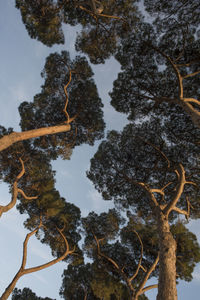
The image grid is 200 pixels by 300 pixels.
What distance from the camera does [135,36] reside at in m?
8.35

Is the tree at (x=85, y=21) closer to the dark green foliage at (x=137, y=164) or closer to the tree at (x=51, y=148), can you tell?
the tree at (x=51, y=148)

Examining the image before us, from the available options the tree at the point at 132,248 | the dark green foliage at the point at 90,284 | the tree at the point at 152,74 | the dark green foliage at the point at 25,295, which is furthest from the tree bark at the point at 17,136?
the dark green foliage at the point at 25,295

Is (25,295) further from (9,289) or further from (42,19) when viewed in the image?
(42,19)

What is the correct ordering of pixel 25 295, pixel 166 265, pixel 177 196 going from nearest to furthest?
pixel 166 265, pixel 177 196, pixel 25 295

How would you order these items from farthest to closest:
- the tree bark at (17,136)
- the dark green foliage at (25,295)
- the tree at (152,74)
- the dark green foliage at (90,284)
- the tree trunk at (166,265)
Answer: the dark green foliage at (25,295), the dark green foliage at (90,284), the tree at (152,74), the tree bark at (17,136), the tree trunk at (166,265)

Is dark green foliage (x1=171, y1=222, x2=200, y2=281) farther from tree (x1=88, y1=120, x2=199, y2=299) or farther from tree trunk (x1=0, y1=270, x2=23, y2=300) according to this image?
tree trunk (x1=0, y1=270, x2=23, y2=300)

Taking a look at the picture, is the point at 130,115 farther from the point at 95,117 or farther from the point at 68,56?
the point at 68,56

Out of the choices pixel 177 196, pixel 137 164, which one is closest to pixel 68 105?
pixel 137 164

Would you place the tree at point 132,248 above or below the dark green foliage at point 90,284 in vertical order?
above

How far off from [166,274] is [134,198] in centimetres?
615

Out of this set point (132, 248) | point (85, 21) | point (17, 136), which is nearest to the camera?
point (17, 136)

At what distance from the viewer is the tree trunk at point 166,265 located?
13.6 ft

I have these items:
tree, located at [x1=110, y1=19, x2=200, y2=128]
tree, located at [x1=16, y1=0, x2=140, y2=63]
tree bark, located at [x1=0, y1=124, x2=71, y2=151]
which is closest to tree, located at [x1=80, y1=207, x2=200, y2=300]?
tree, located at [x1=110, y1=19, x2=200, y2=128]

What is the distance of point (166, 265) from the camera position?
4.81 m
